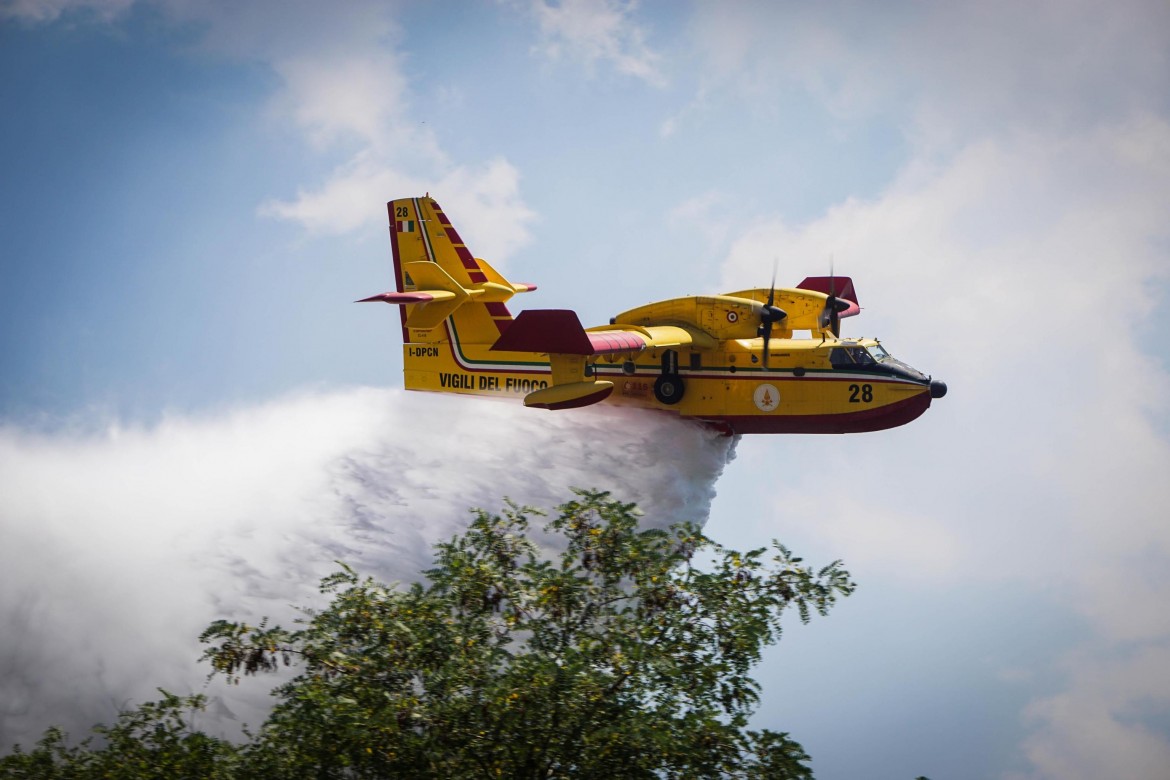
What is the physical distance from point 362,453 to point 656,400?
5.77 meters

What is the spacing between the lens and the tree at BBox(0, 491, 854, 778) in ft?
49.1

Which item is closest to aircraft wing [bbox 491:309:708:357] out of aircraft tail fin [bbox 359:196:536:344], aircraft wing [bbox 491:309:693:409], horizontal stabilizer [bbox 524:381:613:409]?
aircraft wing [bbox 491:309:693:409]

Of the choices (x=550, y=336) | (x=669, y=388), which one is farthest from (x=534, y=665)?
(x=669, y=388)

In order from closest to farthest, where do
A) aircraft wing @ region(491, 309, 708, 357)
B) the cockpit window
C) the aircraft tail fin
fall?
aircraft wing @ region(491, 309, 708, 357) → the cockpit window → the aircraft tail fin

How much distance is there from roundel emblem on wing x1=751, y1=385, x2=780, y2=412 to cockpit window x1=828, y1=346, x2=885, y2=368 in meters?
1.23

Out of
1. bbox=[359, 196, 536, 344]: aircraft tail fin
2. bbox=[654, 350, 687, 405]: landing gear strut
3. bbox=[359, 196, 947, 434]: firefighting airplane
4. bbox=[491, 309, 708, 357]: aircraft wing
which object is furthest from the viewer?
bbox=[359, 196, 536, 344]: aircraft tail fin

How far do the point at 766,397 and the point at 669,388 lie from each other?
1.87 m

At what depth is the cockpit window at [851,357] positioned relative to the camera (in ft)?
83.6

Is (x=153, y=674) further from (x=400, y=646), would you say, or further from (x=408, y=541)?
(x=400, y=646)

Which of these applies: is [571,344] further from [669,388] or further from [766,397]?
[766,397]

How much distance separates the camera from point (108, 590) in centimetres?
2292

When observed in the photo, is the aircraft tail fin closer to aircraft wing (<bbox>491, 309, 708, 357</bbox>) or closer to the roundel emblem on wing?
aircraft wing (<bbox>491, 309, 708, 357</bbox>)

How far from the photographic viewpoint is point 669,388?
85.9ft

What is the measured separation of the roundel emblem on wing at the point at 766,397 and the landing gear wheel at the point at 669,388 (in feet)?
4.63
